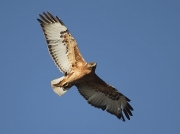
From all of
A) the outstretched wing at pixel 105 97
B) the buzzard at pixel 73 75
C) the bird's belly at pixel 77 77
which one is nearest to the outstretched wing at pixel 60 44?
the buzzard at pixel 73 75

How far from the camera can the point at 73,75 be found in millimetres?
10445

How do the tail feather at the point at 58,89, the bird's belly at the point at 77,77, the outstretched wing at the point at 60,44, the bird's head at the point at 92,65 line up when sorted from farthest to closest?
the outstretched wing at the point at 60,44, the tail feather at the point at 58,89, the bird's belly at the point at 77,77, the bird's head at the point at 92,65

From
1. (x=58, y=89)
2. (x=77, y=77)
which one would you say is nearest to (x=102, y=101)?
(x=77, y=77)

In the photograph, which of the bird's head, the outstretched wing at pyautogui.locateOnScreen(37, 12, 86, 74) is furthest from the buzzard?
the bird's head

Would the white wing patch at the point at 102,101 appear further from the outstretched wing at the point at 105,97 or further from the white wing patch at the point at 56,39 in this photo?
the white wing patch at the point at 56,39

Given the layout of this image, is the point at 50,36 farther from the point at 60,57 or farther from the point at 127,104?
the point at 127,104

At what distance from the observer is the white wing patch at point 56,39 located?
1105 cm

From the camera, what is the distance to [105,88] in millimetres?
11016

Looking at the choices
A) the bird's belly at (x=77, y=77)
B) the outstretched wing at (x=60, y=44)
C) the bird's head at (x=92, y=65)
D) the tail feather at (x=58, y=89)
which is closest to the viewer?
the bird's head at (x=92, y=65)

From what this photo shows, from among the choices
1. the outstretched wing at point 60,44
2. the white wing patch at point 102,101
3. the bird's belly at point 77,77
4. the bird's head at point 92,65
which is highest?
the outstretched wing at point 60,44

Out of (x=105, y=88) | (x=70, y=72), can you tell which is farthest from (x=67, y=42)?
(x=105, y=88)

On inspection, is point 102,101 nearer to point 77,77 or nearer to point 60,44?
point 77,77

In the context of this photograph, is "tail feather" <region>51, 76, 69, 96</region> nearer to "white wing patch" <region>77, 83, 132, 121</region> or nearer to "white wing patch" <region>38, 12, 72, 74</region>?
"white wing patch" <region>38, 12, 72, 74</region>

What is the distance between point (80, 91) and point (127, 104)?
68.1 inches
